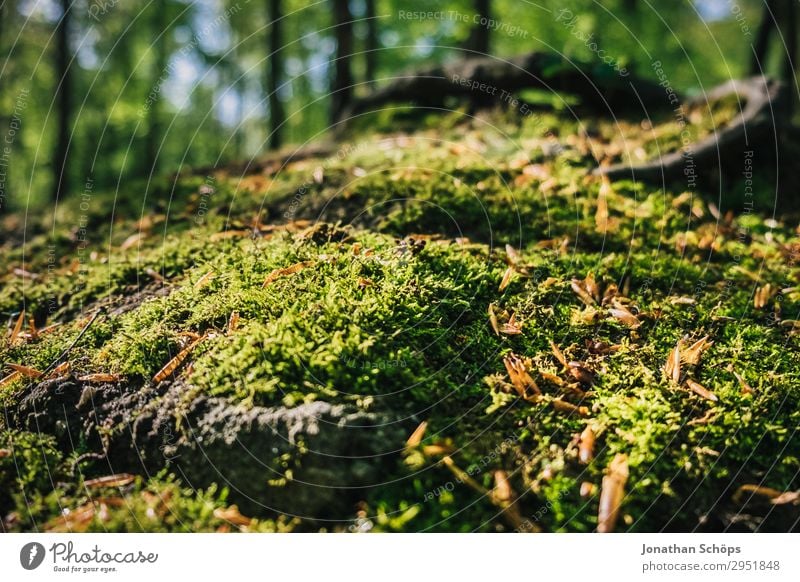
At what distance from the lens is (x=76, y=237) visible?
5.14m

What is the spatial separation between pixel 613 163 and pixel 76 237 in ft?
17.3

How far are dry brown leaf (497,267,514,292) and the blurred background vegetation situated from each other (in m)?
5.97

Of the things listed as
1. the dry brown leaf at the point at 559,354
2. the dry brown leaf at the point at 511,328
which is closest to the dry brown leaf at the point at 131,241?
the dry brown leaf at the point at 511,328

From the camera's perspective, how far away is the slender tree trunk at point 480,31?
28.6 ft

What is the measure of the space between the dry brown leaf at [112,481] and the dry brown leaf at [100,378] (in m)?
0.55

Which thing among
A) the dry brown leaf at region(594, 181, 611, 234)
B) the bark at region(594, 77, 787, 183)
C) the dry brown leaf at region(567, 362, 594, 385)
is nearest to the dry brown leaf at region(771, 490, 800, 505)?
the dry brown leaf at region(567, 362, 594, 385)

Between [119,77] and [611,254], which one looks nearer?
[611,254]

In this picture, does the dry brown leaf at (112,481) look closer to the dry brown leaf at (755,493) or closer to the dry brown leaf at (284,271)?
the dry brown leaf at (284,271)

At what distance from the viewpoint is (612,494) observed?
7.61 ft

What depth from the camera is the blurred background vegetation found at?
1063cm

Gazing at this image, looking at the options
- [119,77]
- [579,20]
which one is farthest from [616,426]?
[119,77]

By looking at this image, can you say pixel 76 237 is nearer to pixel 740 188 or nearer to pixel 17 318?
pixel 17 318

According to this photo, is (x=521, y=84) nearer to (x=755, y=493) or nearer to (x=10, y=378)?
(x=755, y=493)

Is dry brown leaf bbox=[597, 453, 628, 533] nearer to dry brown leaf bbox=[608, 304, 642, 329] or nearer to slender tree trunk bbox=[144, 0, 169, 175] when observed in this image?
dry brown leaf bbox=[608, 304, 642, 329]
